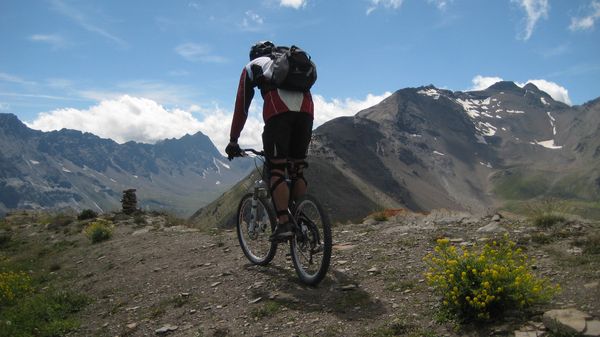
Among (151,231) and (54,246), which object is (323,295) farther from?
(54,246)

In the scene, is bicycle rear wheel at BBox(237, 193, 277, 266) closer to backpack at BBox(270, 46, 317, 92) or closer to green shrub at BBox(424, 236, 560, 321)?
backpack at BBox(270, 46, 317, 92)

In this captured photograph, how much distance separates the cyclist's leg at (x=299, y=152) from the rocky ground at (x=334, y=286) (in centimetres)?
161

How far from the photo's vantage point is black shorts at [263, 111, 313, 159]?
7344 millimetres

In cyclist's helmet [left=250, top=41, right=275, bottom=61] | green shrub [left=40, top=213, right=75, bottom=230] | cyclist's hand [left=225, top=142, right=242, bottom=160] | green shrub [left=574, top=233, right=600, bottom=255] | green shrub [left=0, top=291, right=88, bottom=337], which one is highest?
cyclist's helmet [left=250, top=41, right=275, bottom=61]

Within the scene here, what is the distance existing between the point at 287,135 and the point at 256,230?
2.57 m

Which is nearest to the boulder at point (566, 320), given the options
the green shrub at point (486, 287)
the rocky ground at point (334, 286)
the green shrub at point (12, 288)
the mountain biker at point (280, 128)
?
the rocky ground at point (334, 286)

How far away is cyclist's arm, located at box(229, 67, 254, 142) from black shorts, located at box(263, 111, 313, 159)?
657mm

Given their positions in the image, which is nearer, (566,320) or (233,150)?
(566,320)

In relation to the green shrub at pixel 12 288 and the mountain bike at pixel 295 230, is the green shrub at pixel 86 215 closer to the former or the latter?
the green shrub at pixel 12 288

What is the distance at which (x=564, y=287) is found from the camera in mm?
5629

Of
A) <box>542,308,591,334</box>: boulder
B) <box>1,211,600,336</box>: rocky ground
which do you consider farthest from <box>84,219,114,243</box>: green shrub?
<box>542,308,591,334</box>: boulder

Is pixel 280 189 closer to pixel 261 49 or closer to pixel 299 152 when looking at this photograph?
pixel 299 152

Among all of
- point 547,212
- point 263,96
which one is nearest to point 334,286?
point 263,96

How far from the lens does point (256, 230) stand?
9.06 meters
